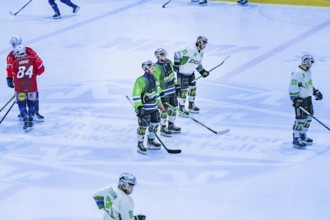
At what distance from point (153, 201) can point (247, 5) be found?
36.7 ft

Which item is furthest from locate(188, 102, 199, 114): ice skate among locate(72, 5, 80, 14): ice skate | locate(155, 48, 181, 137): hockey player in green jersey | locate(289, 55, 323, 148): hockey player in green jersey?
locate(72, 5, 80, 14): ice skate

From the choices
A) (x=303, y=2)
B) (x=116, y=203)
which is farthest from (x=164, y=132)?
(x=303, y=2)

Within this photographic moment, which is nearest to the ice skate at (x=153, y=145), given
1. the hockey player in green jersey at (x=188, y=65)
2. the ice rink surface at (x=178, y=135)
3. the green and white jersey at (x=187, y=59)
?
A: the ice rink surface at (x=178, y=135)

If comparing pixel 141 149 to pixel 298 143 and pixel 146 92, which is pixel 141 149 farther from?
pixel 298 143

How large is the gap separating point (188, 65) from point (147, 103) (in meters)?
1.57

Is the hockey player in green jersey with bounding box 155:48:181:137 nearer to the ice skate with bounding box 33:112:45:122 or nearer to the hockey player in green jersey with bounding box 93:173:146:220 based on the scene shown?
the ice skate with bounding box 33:112:45:122

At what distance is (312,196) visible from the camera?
312 inches

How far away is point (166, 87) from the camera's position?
9.58 meters

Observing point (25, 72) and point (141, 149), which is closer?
point (141, 149)

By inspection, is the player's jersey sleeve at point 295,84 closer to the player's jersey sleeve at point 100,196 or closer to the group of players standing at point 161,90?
the group of players standing at point 161,90

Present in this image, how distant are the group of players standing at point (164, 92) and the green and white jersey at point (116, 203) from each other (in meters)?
2.89

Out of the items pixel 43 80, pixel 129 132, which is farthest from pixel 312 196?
pixel 43 80

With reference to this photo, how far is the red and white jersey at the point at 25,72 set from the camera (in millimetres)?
9914

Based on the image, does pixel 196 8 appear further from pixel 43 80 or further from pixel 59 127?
pixel 59 127
